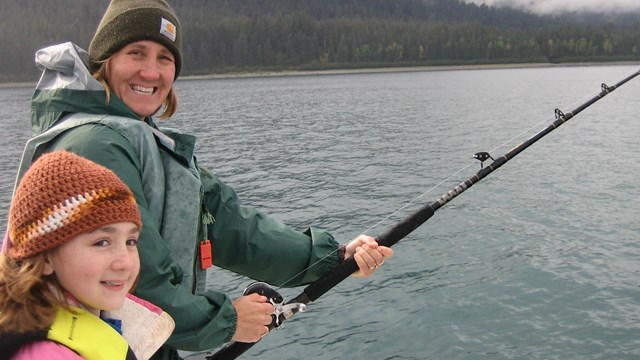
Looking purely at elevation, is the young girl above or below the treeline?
below

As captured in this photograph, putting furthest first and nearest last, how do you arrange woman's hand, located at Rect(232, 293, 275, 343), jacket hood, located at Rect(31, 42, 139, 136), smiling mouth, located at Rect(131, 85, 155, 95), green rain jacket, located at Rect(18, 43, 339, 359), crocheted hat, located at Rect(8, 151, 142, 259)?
smiling mouth, located at Rect(131, 85, 155, 95), woman's hand, located at Rect(232, 293, 275, 343), jacket hood, located at Rect(31, 42, 139, 136), green rain jacket, located at Rect(18, 43, 339, 359), crocheted hat, located at Rect(8, 151, 142, 259)

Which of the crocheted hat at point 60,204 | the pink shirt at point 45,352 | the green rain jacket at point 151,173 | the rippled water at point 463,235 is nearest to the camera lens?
the pink shirt at point 45,352

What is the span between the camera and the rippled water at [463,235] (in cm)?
880

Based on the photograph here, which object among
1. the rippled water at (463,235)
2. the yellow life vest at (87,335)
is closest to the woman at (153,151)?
the yellow life vest at (87,335)

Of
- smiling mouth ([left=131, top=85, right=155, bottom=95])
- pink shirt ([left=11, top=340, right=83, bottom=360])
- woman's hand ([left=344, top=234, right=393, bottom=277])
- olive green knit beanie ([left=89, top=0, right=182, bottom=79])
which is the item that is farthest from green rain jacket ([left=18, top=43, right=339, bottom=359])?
woman's hand ([left=344, top=234, right=393, bottom=277])

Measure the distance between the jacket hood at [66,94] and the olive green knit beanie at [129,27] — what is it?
0.60 ft

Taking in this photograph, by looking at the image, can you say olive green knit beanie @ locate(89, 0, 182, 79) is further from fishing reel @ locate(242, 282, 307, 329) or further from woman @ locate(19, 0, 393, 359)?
fishing reel @ locate(242, 282, 307, 329)

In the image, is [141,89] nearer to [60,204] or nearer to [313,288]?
[60,204]

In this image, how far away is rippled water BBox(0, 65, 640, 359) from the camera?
28.9ft

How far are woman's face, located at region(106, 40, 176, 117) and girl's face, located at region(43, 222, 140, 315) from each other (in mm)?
1037

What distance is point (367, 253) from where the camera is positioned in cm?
369

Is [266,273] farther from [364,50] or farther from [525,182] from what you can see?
[364,50]

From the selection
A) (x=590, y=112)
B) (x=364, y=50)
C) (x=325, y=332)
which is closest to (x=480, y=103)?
(x=590, y=112)

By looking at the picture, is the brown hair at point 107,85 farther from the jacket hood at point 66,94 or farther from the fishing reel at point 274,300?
the fishing reel at point 274,300
